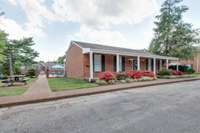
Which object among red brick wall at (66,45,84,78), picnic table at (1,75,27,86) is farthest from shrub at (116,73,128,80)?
picnic table at (1,75,27,86)

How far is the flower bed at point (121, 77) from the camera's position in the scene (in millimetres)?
12355

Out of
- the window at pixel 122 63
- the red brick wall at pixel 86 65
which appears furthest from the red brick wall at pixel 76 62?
the window at pixel 122 63

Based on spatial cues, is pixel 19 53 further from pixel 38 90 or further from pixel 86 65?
pixel 38 90

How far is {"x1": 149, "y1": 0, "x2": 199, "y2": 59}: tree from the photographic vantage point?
2720 centimetres

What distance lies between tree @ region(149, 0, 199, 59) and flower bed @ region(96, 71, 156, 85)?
14.6m

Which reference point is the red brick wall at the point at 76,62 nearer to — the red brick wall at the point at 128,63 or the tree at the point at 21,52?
the red brick wall at the point at 128,63

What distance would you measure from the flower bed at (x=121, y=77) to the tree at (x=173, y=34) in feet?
47.8

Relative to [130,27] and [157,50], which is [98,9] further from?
[157,50]

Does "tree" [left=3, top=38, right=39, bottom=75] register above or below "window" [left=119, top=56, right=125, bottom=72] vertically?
above

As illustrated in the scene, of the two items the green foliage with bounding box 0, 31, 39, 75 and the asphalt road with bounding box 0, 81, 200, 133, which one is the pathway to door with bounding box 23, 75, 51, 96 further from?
the green foliage with bounding box 0, 31, 39, 75

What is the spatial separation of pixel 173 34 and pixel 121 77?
1911cm

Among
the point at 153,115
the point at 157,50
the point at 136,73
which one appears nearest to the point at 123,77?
the point at 136,73

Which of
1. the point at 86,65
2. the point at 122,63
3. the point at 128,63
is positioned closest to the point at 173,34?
the point at 128,63

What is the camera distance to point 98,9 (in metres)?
15.9
